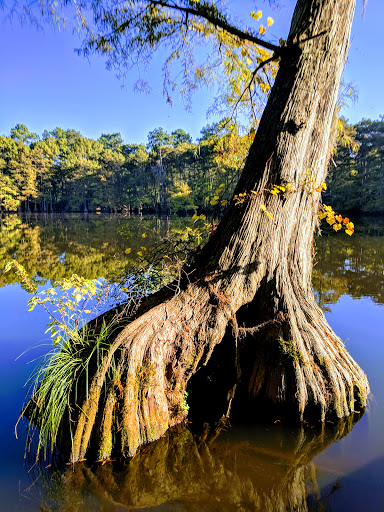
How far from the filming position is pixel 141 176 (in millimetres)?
54188

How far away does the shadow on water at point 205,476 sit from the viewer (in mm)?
2165

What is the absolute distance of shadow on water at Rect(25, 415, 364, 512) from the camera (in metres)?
2.17

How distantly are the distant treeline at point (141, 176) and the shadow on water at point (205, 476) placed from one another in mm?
31579

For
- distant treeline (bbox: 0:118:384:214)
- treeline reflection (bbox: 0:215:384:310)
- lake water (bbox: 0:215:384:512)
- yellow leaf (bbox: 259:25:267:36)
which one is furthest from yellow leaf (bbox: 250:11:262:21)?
distant treeline (bbox: 0:118:384:214)

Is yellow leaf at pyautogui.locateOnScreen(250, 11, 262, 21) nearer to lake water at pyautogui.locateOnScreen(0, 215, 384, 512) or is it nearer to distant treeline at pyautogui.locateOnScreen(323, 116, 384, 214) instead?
lake water at pyautogui.locateOnScreen(0, 215, 384, 512)

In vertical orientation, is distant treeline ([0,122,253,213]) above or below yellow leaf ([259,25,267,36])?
above

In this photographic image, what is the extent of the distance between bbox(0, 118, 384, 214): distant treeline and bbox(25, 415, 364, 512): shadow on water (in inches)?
1243

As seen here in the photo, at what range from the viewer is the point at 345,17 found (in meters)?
3.16

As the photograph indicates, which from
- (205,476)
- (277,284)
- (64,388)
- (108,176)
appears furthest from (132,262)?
(108,176)

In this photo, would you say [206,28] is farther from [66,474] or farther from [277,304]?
[66,474]

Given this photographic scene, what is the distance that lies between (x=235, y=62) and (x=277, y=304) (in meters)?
3.67

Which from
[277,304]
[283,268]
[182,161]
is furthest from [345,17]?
[182,161]

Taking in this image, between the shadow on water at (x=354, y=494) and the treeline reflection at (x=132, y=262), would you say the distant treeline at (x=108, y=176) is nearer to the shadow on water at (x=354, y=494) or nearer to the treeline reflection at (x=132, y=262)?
the treeline reflection at (x=132, y=262)

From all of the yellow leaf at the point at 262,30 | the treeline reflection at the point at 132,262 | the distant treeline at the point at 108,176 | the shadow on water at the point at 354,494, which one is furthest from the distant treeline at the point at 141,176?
the shadow on water at the point at 354,494
